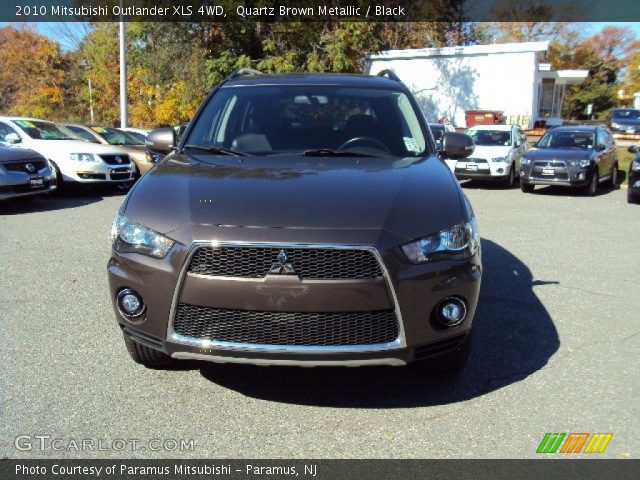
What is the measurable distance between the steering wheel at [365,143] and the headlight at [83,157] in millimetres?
10072

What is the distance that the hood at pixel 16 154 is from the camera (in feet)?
35.3

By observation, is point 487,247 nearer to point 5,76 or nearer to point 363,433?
point 363,433

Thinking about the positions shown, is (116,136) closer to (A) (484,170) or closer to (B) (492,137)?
(A) (484,170)

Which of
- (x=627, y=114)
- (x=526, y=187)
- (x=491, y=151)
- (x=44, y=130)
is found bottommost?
(x=526, y=187)

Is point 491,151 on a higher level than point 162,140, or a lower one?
lower

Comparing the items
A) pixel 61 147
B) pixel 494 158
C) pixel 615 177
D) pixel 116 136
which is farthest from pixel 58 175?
pixel 615 177

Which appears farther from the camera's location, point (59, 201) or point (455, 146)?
point (59, 201)

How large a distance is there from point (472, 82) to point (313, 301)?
96.4ft

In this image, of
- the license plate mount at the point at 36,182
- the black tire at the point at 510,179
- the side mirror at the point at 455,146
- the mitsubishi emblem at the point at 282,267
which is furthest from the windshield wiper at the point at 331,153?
the black tire at the point at 510,179

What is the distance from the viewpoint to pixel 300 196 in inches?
131

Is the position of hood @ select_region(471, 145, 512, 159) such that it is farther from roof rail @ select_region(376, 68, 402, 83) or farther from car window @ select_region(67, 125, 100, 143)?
roof rail @ select_region(376, 68, 402, 83)

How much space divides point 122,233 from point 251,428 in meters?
1.33

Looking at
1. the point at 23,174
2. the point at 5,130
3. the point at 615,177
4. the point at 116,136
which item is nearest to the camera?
the point at 23,174

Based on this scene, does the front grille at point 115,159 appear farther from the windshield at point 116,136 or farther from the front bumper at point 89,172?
the windshield at point 116,136
